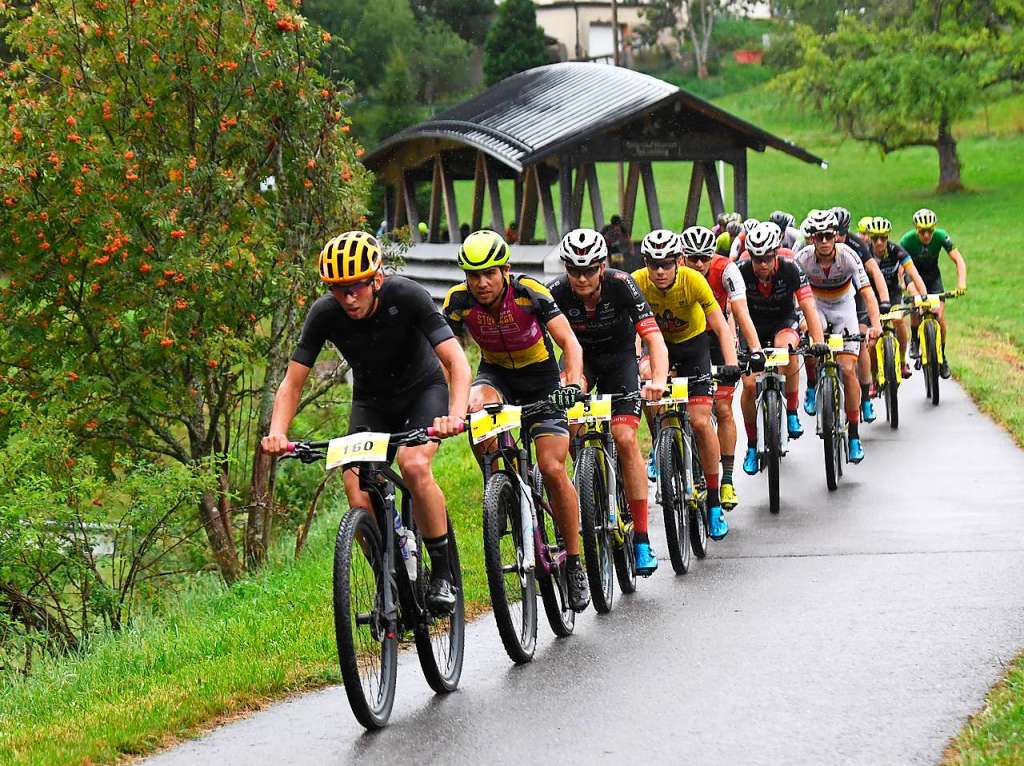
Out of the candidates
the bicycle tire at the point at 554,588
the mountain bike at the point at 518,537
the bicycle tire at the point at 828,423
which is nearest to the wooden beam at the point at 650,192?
the bicycle tire at the point at 828,423

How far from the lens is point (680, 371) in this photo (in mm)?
11438

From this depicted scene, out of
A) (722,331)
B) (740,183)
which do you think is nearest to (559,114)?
(740,183)

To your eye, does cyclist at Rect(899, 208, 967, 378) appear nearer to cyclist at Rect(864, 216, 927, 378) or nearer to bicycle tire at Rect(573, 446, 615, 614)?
cyclist at Rect(864, 216, 927, 378)

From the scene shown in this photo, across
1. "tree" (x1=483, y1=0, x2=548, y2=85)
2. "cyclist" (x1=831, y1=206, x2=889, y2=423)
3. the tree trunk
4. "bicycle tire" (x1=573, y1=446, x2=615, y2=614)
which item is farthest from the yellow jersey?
"tree" (x1=483, y1=0, x2=548, y2=85)

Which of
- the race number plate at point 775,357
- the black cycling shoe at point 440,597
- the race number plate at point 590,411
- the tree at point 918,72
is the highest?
the tree at point 918,72

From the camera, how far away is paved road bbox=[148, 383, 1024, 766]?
6.40 m

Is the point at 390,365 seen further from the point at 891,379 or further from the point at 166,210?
the point at 891,379

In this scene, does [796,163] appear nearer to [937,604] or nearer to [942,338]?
[942,338]

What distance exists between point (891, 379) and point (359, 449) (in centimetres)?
1095

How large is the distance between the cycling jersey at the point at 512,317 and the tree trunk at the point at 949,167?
5066 centimetres

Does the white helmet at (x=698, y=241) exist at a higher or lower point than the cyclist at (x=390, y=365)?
higher

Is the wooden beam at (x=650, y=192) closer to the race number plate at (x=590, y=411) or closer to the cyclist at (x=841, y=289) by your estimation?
the cyclist at (x=841, y=289)

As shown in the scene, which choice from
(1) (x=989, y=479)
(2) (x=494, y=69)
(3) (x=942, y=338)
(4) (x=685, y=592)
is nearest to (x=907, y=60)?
(2) (x=494, y=69)

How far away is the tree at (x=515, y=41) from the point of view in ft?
235
